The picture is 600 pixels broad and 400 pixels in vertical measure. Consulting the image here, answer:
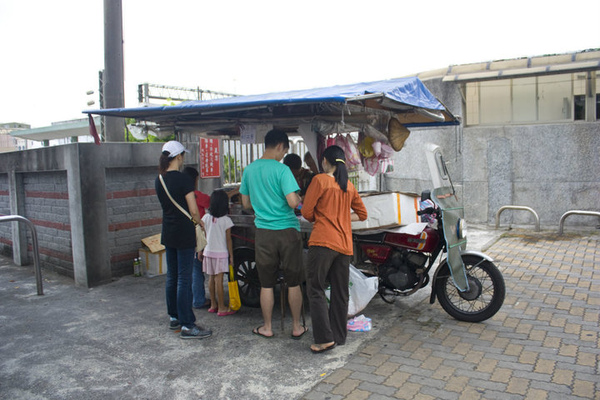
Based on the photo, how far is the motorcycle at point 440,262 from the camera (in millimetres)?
4711

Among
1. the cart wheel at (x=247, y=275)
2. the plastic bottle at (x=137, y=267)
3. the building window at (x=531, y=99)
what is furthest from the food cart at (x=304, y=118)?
the building window at (x=531, y=99)

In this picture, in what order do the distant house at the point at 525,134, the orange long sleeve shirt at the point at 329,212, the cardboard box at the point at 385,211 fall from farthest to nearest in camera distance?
the distant house at the point at 525,134 < the cardboard box at the point at 385,211 < the orange long sleeve shirt at the point at 329,212

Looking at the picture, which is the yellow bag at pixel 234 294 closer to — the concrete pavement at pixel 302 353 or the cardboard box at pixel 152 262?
the concrete pavement at pixel 302 353

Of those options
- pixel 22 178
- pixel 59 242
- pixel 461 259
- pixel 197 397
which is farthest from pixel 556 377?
pixel 22 178

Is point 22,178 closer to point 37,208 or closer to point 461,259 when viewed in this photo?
point 37,208

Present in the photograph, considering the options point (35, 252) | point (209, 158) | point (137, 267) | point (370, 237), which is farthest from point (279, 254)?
point (209, 158)

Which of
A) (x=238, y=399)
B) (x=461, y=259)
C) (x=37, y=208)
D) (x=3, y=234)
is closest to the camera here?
(x=238, y=399)

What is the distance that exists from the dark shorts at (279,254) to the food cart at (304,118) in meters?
0.64

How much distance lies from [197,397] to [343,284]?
154 centimetres

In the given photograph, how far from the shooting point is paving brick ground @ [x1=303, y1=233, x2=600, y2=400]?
350 cm

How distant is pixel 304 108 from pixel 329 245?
1875 mm

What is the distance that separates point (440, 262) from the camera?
498 centimetres

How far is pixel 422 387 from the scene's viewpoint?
3555 millimetres

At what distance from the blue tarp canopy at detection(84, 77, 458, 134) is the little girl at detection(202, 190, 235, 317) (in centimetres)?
100
